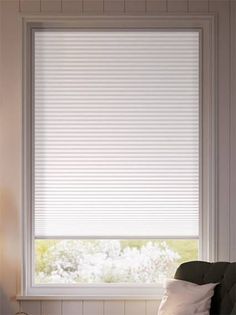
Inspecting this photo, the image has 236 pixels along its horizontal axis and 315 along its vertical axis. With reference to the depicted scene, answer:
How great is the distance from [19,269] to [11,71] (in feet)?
4.36

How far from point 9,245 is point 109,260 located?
685 millimetres

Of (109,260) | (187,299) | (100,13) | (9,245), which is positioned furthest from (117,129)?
(187,299)

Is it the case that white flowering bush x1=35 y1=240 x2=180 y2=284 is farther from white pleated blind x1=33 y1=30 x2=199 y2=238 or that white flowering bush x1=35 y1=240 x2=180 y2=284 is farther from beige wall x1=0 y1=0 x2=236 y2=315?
beige wall x1=0 y1=0 x2=236 y2=315

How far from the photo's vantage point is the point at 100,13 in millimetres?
3348

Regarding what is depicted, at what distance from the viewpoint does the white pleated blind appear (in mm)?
3396

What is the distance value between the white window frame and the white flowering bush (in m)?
0.09

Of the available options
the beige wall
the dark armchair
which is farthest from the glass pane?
the dark armchair

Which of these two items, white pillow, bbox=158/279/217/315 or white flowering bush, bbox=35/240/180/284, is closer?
white pillow, bbox=158/279/217/315

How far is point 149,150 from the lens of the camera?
11.1 ft

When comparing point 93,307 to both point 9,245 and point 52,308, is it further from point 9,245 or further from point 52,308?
point 9,245

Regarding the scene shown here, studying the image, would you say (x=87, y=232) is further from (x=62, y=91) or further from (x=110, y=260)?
(x=62, y=91)

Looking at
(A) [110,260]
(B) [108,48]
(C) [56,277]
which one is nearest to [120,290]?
(A) [110,260]

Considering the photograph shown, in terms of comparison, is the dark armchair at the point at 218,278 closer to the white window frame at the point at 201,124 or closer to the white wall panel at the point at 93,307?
the white window frame at the point at 201,124

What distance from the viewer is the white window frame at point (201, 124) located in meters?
3.35
